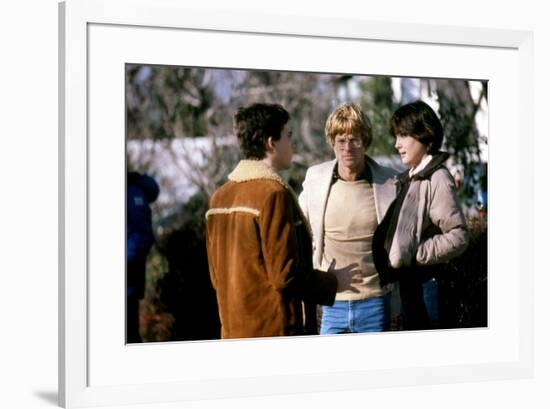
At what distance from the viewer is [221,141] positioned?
23.5 feet

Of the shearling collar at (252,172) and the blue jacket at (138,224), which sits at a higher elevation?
the shearling collar at (252,172)

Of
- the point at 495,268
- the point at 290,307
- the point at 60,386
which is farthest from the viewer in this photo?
the point at 495,268

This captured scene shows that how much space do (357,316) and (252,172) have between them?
3.62ft

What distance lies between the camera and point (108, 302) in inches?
272

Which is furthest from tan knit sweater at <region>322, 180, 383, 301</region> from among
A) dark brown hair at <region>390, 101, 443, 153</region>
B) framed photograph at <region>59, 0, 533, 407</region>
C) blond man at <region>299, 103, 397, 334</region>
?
dark brown hair at <region>390, 101, 443, 153</region>

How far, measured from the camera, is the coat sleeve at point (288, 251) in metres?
7.23

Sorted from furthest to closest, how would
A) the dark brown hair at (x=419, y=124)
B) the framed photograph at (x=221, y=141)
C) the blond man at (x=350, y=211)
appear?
1. the dark brown hair at (x=419, y=124)
2. the blond man at (x=350, y=211)
3. the framed photograph at (x=221, y=141)

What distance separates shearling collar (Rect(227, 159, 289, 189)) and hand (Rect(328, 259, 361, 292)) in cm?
58

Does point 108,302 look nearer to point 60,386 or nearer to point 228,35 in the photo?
point 60,386

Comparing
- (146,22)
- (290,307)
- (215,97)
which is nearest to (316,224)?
(290,307)

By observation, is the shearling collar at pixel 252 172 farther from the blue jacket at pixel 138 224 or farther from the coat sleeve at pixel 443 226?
the coat sleeve at pixel 443 226

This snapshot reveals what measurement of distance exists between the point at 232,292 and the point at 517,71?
2376mm

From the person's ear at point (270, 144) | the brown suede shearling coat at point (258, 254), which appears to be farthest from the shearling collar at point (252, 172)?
the person's ear at point (270, 144)

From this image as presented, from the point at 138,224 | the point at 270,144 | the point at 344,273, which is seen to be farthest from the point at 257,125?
the point at 344,273
